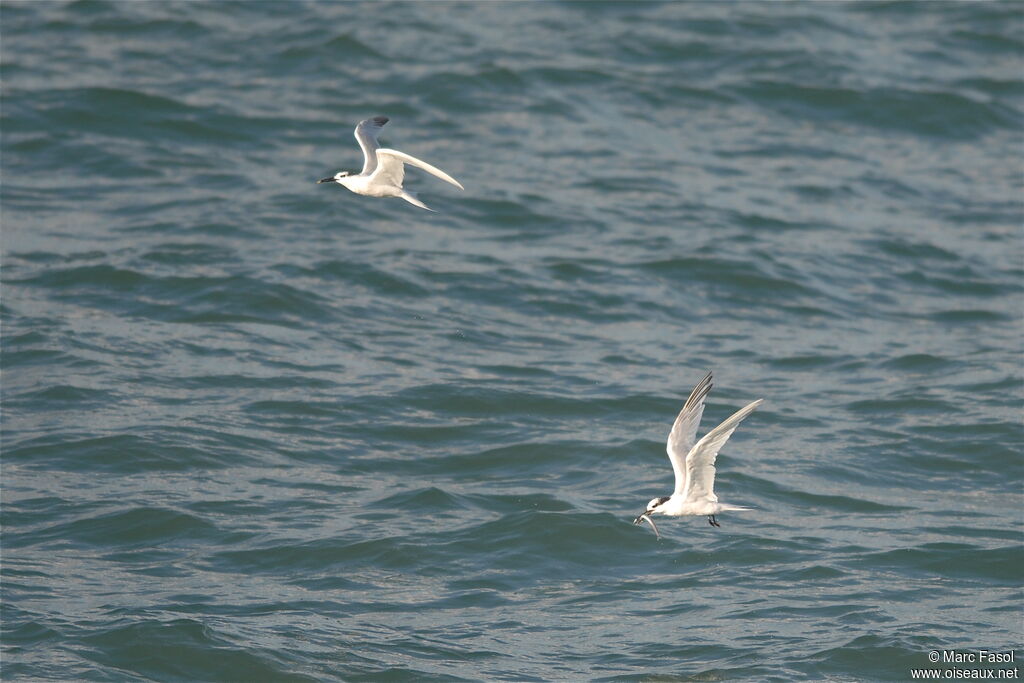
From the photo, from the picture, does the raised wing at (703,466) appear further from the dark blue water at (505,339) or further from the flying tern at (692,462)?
the dark blue water at (505,339)

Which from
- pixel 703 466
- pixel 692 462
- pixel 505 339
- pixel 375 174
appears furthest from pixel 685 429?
pixel 505 339

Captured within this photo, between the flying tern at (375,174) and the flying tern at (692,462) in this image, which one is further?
the flying tern at (375,174)

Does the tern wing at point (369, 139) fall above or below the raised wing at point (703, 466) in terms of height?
above

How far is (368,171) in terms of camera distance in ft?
38.4

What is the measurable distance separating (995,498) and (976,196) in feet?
26.2

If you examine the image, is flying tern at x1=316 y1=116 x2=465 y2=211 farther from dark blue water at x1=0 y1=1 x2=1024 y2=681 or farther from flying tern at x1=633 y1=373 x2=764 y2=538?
dark blue water at x1=0 y1=1 x2=1024 y2=681

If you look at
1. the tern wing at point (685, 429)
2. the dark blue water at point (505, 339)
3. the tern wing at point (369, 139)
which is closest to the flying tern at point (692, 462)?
the tern wing at point (685, 429)

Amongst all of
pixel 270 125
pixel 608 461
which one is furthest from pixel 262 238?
pixel 608 461

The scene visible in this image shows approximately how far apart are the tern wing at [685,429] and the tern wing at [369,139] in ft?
12.6

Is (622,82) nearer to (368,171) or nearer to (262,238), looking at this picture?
(262,238)

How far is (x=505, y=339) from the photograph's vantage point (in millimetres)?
16516

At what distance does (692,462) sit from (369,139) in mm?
4253

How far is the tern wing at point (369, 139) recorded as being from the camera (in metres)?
11.7

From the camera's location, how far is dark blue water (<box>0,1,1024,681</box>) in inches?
464
